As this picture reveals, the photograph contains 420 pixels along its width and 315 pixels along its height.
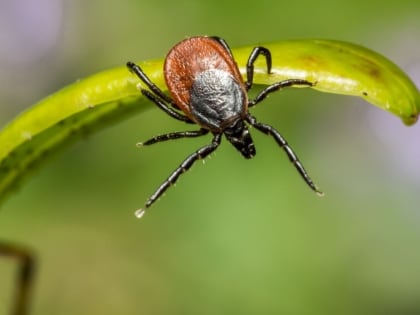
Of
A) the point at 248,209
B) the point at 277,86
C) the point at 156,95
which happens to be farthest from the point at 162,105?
the point at 248,209

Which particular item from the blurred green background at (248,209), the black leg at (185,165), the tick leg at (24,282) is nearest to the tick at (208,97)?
the black leg at (185,165)

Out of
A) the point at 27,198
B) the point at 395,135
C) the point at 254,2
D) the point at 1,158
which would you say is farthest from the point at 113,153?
the point at 1,158

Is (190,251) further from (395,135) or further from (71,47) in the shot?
(71,47)

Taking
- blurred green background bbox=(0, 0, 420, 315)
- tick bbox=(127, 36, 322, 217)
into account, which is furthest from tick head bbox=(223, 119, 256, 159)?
blurred green background bbox=(0, 0, 420, 315)

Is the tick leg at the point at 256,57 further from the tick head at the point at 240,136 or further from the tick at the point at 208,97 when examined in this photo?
the tick head at the point at 240,136

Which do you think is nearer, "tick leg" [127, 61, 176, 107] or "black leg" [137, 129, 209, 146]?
"tick leg" [127, 61, 176, 107]

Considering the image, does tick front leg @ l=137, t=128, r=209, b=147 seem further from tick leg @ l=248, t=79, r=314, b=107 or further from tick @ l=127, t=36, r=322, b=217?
tick leg @ l=248, t=79, r=314, b=107

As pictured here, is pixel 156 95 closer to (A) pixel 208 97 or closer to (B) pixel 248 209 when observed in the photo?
(A) pixel 208 97
